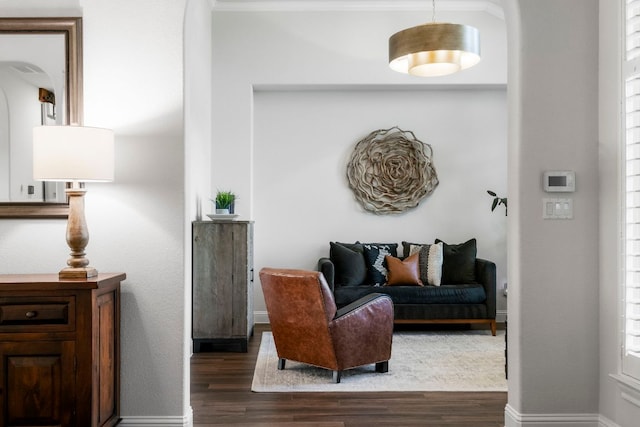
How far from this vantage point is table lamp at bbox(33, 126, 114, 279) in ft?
8.46

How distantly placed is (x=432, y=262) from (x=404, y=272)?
1.14 feet

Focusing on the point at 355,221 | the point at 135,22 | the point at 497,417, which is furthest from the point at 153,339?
the point at 355,221

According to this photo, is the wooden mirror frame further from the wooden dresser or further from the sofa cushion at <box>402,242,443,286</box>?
the sofa cushion at <box>402,242,443,286</box>

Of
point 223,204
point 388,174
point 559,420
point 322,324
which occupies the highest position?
point 388,174

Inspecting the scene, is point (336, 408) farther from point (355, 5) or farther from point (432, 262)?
point (355, 5)

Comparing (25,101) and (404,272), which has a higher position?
(25,101)

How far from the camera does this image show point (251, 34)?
20.5 feet

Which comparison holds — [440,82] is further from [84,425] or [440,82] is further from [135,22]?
[84,425]

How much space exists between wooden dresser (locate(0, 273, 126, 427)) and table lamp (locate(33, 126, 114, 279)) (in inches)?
4.9

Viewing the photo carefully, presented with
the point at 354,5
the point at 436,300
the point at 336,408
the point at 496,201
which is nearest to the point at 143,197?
the point at 336,408

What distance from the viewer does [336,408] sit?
3.53 meters

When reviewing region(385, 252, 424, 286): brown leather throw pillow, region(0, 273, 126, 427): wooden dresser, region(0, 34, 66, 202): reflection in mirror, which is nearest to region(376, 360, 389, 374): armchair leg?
region(385, 252, 424, 286): brown leather throw pillow

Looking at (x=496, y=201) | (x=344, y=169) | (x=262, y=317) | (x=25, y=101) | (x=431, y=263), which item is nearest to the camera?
(x=25, y=101)

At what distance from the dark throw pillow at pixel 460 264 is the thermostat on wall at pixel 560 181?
10.5 ft
